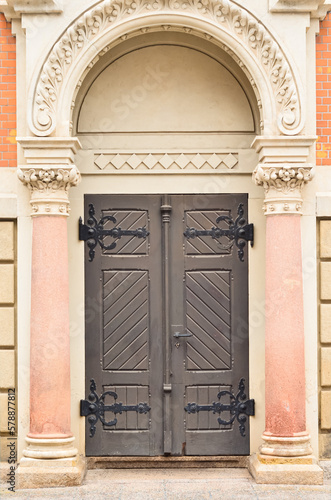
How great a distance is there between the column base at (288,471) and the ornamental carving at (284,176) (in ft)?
8.25

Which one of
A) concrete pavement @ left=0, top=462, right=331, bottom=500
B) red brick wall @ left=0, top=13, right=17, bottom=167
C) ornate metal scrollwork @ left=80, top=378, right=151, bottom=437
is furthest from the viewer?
ornate metal scrollwork @ left=80, top=378, right=151, bottom=437

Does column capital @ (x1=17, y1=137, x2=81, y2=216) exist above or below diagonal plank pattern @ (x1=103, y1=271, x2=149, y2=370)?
above

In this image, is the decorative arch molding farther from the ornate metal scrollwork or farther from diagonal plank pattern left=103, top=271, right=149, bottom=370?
the ornate metal scrollwork

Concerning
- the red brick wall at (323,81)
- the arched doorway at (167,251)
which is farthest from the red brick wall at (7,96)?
the red brick wall at (323,81)

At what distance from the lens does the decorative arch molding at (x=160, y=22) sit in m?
7.34

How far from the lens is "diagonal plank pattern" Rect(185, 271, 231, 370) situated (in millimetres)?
7922

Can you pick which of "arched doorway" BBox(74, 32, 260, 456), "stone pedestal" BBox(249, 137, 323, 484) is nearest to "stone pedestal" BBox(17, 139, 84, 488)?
"arched doorway" BBox(74, 32, 260, 456)

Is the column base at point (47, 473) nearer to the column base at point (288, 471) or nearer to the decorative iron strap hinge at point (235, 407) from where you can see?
the decorative iron strap hinge at point (235, 407)

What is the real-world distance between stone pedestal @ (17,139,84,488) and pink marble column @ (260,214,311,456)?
1.90 meters

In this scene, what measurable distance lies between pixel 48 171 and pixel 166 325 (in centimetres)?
195

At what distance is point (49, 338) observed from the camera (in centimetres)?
732

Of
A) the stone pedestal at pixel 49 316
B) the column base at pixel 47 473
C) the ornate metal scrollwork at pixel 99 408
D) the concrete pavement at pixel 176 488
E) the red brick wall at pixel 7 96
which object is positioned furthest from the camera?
the ornate metal scrollwork at pixel 99 408

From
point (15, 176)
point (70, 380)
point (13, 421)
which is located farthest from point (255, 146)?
point (13, 421)

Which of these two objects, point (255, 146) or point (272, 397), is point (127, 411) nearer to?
point (272, 397)
